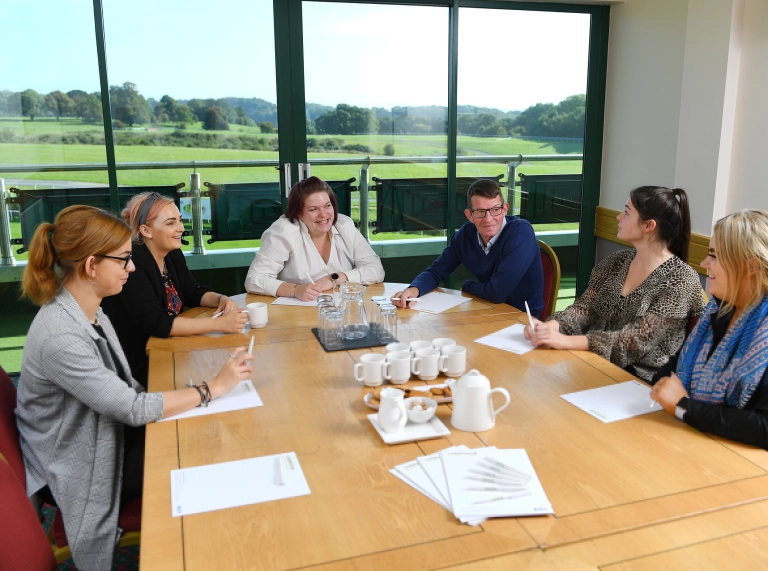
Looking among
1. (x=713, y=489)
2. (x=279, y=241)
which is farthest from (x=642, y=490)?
(x=279, y=241)

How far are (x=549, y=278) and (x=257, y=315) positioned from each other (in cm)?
148

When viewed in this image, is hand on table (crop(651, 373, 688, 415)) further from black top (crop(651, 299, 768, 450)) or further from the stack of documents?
the stack of documents

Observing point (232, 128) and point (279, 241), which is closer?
point (279, 241)

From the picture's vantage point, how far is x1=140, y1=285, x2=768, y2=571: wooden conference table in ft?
4.03

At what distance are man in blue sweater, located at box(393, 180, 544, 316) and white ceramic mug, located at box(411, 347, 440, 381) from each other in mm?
947

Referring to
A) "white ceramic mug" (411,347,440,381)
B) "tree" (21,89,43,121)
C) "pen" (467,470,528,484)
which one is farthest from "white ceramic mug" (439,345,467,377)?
"tree" (21,89,43,121)

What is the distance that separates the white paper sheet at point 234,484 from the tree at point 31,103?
3364 millimetres

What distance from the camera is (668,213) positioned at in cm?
245

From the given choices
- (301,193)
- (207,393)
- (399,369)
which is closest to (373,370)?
(399,369)

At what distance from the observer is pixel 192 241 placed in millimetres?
4719

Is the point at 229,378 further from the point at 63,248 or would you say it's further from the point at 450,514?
the point at 450,514

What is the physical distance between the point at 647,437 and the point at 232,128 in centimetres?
343

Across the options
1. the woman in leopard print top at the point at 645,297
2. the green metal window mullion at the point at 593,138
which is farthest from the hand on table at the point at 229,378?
the green metal window mullion at the point at 593,138

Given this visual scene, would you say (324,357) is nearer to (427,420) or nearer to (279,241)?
(427,420)
